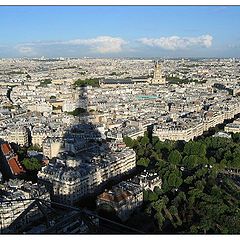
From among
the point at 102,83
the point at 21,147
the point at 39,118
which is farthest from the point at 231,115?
the point at 102,83

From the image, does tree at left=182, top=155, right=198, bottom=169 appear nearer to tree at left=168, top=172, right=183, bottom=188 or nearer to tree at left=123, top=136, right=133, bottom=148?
tree at left=168, top=172, right=183, bottom=188

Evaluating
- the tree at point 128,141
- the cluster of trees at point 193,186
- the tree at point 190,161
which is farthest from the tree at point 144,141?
the tree at point 190,161

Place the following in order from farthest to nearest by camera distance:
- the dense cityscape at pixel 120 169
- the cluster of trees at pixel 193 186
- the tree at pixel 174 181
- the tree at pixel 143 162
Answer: the tree at pixel 143 162 → the tree at pixel 174 181 → the cluster of trees at pixel 193 186 → the dense cityscape at pixel 120 169

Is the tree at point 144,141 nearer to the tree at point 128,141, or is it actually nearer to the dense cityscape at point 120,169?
the dense cityscape at point 120,169

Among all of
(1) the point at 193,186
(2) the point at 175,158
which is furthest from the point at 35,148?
(1) the point at 193,186

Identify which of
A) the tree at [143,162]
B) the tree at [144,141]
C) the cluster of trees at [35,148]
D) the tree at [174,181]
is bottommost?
the cluster of trees at [35,148]

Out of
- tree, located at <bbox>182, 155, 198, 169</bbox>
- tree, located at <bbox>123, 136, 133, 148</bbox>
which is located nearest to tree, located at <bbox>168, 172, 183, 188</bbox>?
tree, located at <bbox>182, 155, 198, 169</bbox>

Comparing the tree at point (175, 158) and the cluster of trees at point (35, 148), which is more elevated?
the tree at point (175, 158)

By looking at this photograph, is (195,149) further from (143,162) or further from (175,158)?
(143,162)
